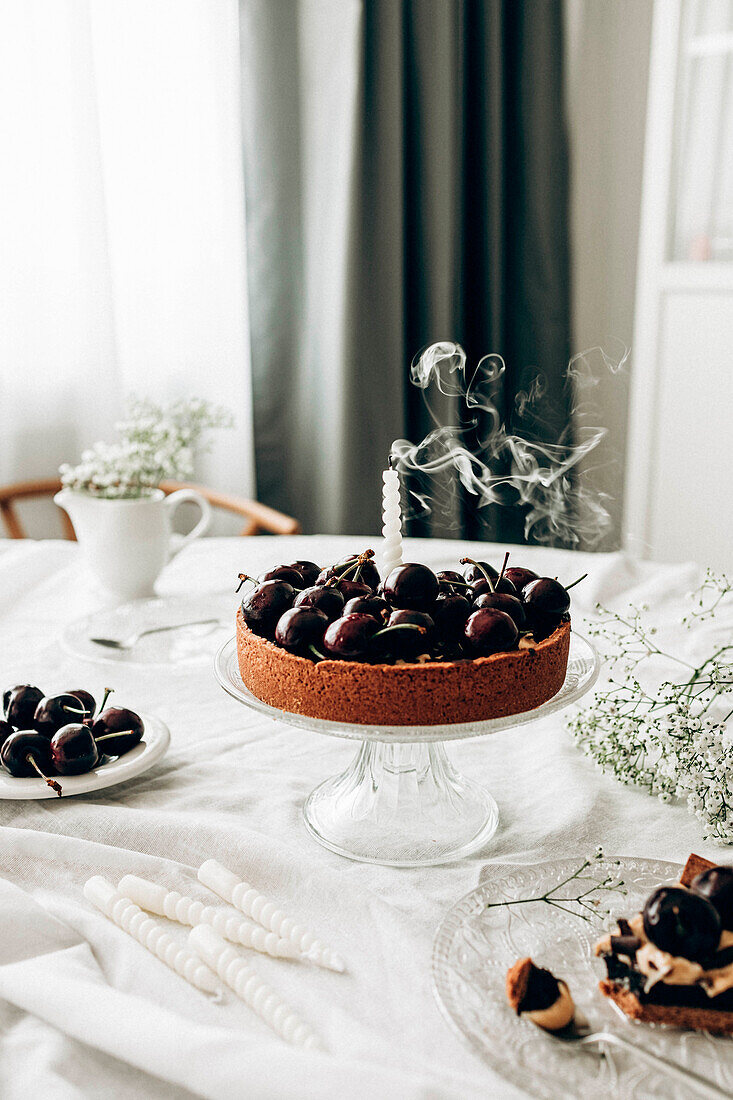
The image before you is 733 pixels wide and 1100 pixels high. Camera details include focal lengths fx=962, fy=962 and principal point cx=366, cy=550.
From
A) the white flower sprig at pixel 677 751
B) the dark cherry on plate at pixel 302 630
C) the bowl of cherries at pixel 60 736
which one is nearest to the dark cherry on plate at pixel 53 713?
the bowl of cherries at pixel 60 736

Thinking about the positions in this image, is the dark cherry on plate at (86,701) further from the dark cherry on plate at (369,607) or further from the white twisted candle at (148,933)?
the dark cherry on plate at (369,607)

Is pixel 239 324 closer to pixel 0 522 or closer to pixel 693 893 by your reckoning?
pixel 0 522

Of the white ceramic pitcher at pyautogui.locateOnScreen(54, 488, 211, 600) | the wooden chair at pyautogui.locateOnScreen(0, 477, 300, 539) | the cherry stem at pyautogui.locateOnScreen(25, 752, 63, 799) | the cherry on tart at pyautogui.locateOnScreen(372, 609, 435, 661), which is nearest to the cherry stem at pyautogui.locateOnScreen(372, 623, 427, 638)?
the cherry on tart at pyautogui.locateOnScreen(372, 609, 435, 661)

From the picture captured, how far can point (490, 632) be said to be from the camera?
0.78 meters

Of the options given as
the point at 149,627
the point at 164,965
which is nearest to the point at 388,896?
the point at 164,965

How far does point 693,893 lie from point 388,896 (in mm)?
264

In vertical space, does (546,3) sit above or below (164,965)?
above

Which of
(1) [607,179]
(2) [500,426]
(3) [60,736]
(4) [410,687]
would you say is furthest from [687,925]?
(1) [607,179]

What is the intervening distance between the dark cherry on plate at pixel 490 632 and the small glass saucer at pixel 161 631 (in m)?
0.53

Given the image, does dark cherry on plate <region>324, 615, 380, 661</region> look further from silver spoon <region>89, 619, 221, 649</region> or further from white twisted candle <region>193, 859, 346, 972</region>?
silver spoon <region>89, 619, 221, 649</region>

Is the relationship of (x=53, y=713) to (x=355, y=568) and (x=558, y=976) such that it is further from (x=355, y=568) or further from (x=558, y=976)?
(x=558, y=976)

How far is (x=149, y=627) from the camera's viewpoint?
134 centimetres

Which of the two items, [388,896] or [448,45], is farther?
[448,45]

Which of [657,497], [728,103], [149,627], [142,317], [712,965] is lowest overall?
[657,497]
